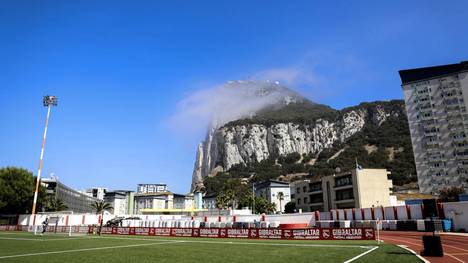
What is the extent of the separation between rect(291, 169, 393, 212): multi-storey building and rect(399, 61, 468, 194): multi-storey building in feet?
156

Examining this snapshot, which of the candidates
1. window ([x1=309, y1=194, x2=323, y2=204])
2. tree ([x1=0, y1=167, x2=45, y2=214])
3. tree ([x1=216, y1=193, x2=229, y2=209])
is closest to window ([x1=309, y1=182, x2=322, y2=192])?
window ([x1=309, y1=194, x2=323, y2=204])

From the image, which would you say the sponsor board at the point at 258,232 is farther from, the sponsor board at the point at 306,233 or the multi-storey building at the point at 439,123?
the multi-storey building at the point at 439,123

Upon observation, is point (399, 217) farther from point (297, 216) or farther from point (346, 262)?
point (346, 262)

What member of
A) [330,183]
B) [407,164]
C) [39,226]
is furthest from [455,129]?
[39,226]

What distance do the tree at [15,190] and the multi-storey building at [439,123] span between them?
133287mm

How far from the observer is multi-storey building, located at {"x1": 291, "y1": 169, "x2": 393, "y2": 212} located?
307 ft

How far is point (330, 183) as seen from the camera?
105 metres

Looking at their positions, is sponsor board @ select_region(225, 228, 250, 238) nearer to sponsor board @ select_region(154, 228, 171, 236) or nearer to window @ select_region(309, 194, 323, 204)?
sponsor board @ select_region(154, 228, 171, 236)

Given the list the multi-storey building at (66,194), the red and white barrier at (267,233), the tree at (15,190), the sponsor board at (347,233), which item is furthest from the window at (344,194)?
the multi-storey building at (66,194)

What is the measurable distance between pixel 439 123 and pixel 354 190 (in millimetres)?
72225

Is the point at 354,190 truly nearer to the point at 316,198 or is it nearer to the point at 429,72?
the point at 316,198

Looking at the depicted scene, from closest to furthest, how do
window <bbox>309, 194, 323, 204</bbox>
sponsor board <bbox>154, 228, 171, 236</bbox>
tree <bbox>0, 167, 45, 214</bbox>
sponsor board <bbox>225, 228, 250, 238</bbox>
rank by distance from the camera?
sponsor board <bbox>225, 228, 250, 238</bbox> < sponsor board <bbox>154, 228, 171, 236</bbox> < tree <bbox>0, 167, 45, 214</bbox> < window <bbox>309, 194, 323, 204</bbox>

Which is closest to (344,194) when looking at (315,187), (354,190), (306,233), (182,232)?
(354,190)

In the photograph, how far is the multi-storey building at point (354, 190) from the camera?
93.7 meters
